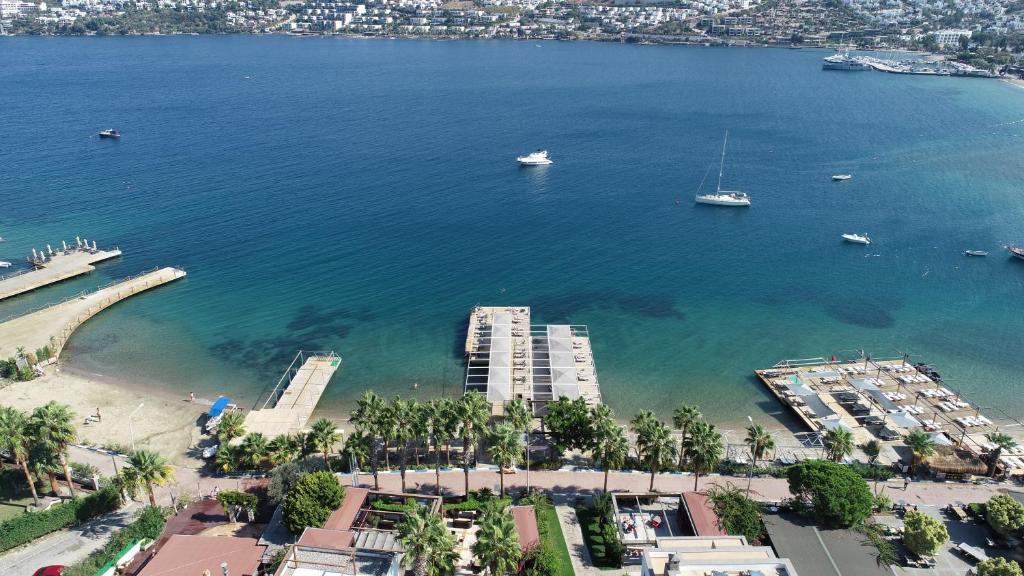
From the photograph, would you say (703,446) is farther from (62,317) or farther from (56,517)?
(62,317)

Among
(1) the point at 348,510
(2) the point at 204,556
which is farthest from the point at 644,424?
(2) the point at 204,556

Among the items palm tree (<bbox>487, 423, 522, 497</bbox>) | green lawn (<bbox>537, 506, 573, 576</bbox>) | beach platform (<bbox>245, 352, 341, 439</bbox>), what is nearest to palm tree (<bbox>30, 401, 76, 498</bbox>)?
beach platform (<bbox>245, 352, 341, 439</bbox>)

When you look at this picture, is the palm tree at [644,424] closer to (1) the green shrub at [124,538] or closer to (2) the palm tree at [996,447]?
(2) the palm tree at [996,447]

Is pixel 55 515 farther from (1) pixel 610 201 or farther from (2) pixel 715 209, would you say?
(2) pixel 715 209

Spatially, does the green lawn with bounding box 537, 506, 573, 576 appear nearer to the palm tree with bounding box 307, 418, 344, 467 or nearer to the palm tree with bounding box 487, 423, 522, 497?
the palm tree with bounding box 487, 423, 522, 497

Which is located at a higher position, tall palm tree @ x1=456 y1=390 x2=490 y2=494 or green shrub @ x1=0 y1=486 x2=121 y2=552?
tall palm tree @ x1=456 y1=390 x2=490 y2=494

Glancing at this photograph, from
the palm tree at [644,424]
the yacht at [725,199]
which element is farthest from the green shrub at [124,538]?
the yacht at [725,199]

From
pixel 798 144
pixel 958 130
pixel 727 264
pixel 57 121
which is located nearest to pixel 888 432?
pixel 727 264
